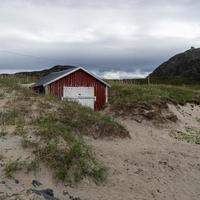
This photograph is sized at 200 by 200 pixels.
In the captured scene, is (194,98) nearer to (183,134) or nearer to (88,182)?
(183,134)

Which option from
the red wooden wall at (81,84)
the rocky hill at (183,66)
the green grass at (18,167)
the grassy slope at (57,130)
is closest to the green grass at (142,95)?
the red wooden wall at (81,84)

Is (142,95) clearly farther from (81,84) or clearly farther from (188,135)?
(188,135)

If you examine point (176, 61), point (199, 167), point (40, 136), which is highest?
point (176, 61)

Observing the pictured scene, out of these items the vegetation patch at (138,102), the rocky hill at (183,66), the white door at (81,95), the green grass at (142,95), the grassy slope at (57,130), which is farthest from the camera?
the rocky hill at (183,66)

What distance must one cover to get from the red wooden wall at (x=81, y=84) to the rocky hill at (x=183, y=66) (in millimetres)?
68693

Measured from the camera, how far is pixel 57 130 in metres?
18.6

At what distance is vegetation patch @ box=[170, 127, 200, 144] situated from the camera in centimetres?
2722

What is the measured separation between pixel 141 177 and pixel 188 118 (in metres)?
19.9

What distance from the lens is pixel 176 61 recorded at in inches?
4719

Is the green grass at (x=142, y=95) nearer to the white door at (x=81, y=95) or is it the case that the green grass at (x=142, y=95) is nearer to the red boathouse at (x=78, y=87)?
the red boathouse at (x=78, y=87)

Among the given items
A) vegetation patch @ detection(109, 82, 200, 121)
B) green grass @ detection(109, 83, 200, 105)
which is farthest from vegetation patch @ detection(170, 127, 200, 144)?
green grass @ detection(109, 83, 200, 105)

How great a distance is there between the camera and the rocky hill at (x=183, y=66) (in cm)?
10462

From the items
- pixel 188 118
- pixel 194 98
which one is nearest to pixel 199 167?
pixel 188 118

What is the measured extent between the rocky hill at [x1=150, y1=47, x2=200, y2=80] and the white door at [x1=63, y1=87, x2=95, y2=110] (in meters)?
69.6
